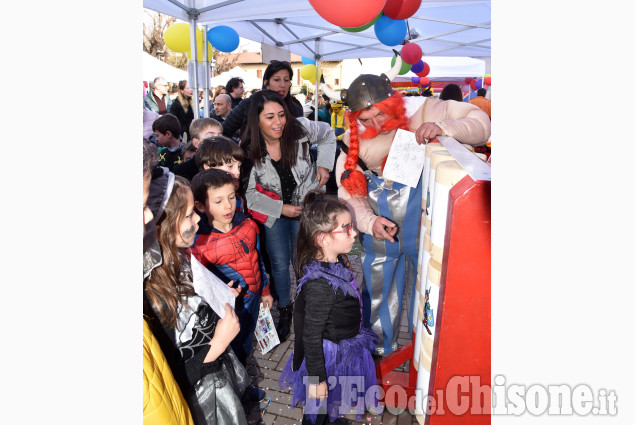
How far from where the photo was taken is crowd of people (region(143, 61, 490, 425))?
1282 millimetres

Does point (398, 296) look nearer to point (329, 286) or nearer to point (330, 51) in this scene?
point (329, 286)

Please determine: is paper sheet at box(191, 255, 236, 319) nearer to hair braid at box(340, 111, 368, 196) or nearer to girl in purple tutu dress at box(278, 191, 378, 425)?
girl in purple tutu dress at box(278, 191, 378, 425)

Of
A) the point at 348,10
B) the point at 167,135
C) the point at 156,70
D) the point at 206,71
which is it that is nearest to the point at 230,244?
the point at 348,10

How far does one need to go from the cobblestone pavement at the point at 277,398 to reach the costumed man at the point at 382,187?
0.49 m

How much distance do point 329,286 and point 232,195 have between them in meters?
0.66

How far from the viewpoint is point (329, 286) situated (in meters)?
1.77

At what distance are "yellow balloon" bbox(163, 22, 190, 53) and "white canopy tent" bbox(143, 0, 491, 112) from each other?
0.55 meters

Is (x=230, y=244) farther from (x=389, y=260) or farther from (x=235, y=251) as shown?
(x=389, y=260)

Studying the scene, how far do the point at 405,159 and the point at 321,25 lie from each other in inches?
237

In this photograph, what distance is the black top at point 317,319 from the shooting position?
5.74 feet

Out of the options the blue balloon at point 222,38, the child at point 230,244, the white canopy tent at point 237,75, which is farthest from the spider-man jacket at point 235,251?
the white canopy tent at point 237,75

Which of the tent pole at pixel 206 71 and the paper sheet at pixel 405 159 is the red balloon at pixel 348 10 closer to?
the paper sheet at pixel 405 159

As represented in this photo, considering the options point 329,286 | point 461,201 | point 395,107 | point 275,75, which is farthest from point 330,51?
point 461,201

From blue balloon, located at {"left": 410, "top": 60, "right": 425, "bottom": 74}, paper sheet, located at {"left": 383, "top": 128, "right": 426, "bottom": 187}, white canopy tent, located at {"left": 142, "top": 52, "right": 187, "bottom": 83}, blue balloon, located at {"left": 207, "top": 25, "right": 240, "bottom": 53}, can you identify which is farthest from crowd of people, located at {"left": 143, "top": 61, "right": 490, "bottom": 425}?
white canopy tent, located at {"left": 142, "top": 52, "right": 187, "bottom": 83}
